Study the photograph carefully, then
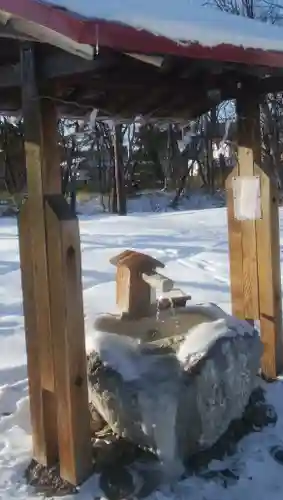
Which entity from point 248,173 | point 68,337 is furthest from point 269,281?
point 68,337

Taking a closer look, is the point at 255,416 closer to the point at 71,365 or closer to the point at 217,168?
the point at 71,365

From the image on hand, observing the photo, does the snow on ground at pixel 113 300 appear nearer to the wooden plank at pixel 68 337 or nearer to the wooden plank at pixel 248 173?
the wooden plank at pixel 68 337

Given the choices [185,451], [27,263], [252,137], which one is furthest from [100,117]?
[185,451]

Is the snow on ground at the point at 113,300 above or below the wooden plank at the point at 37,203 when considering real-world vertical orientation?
below

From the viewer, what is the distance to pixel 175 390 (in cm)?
305

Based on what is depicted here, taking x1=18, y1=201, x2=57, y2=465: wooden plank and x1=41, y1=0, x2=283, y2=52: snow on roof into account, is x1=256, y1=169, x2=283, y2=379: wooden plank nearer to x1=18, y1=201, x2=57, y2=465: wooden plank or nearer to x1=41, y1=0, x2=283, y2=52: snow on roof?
x1=41, y1=0, x2=283, y2=52: snow on roof

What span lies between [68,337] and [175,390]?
23.8 inches

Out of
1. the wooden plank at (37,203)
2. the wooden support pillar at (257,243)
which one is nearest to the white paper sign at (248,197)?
the wooden support pillar at (257,243)

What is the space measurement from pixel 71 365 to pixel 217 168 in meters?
26.1

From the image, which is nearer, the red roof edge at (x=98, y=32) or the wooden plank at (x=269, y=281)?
the red roof edge at (x=98, y=32)

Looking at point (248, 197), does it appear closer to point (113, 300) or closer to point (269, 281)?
point (269, 281)

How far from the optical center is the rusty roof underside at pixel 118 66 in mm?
2373

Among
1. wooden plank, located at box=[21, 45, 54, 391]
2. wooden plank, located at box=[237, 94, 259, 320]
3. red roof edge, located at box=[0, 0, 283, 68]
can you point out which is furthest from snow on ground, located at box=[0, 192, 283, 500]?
red roof edge, located at box=[0, 0, 283, 68]

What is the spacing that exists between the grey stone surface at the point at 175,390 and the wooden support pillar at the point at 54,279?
0.22m
